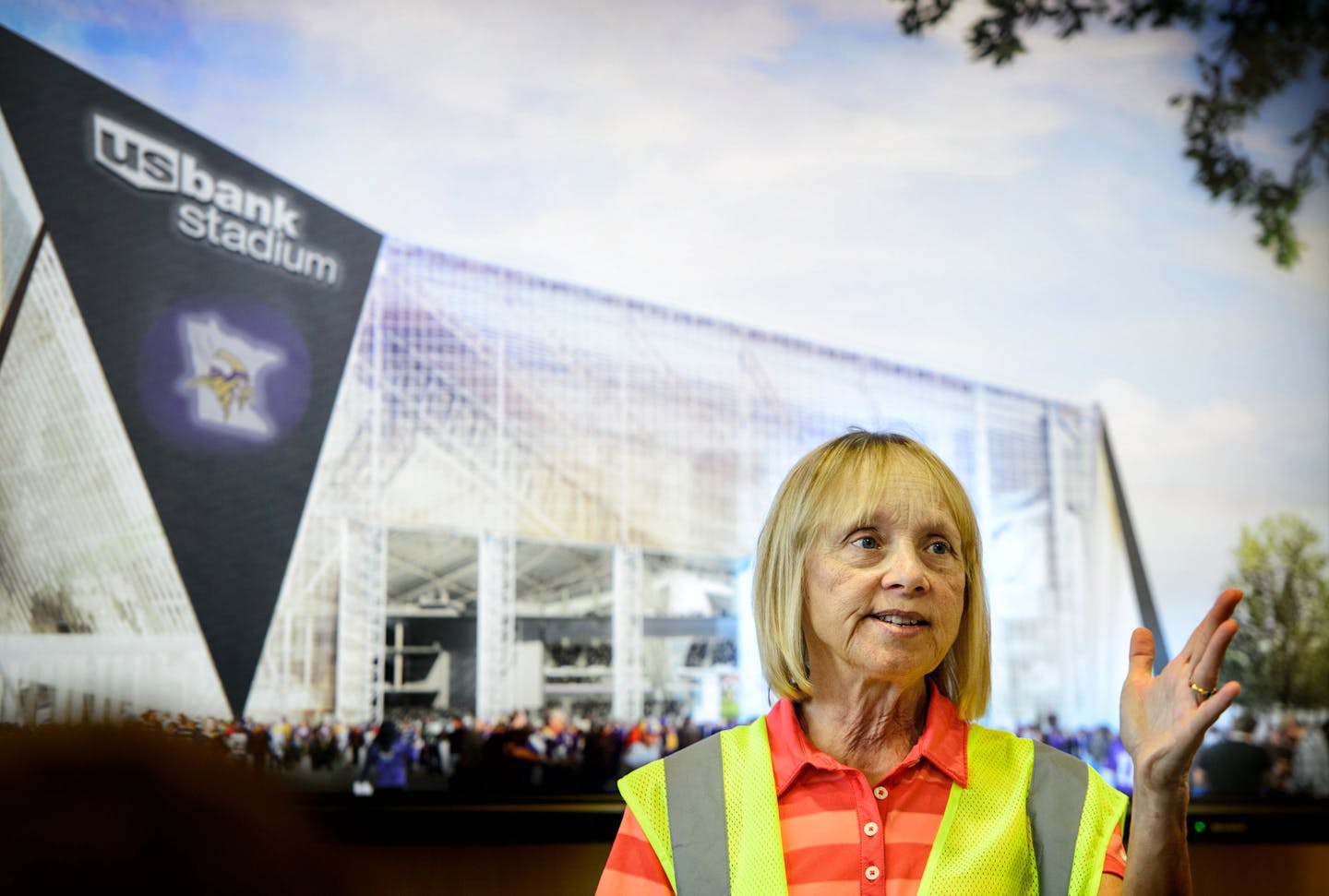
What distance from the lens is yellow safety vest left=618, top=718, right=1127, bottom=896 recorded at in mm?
1199

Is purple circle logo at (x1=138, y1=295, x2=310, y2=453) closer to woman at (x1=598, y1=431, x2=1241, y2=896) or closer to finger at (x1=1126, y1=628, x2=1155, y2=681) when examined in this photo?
woman at (x1=598, y1=431, x2=1241, y2=896)

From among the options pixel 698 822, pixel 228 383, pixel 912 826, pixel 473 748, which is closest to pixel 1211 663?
pixel 912 826

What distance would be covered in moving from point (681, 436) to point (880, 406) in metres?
0.59

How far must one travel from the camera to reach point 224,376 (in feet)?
9.61

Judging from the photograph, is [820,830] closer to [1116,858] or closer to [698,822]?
[698,822]

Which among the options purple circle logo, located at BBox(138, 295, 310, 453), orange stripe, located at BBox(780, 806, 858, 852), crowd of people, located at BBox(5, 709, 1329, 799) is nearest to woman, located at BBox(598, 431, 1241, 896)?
orange stripe, located at BBox(780, 806, 858, 852)

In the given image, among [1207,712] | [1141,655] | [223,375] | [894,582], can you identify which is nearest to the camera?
[1207,712]

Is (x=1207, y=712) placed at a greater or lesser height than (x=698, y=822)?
greater

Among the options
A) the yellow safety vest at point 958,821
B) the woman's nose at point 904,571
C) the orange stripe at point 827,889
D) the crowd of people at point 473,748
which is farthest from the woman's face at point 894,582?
the crowd of people at point 473,748

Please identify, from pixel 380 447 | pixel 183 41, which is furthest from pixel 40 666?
pixel 183 41

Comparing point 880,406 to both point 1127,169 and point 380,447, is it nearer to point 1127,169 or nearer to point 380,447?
point 1127,169

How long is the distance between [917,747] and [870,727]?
8 cm

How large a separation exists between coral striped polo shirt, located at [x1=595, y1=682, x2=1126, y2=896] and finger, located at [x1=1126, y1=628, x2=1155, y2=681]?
18cm

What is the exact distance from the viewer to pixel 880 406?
3398 mm
